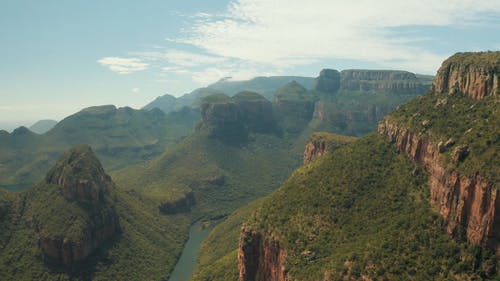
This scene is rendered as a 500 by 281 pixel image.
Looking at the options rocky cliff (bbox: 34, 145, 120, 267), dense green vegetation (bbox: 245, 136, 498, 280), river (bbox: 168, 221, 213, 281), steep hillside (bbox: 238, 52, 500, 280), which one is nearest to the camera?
steep hillside (bbox: 238, 52, 500, 280)

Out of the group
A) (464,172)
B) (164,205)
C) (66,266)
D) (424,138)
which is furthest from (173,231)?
(464,172)

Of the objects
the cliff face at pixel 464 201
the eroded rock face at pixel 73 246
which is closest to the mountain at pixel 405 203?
the cliff face at pixel 464 201

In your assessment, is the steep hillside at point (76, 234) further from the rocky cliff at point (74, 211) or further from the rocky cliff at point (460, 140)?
→ the rocky cliff at point (460, 140)

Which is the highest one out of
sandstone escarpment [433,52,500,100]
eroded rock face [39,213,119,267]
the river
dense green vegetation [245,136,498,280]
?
sandstone escarpment [433,52,500,100]

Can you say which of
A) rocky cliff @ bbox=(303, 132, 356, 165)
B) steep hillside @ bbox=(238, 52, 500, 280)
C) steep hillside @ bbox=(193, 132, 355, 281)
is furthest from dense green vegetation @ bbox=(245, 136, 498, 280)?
rocky cliff @ bbox=(303, 132, 356, 165)

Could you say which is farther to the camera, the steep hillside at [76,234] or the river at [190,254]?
the river at [190,254]

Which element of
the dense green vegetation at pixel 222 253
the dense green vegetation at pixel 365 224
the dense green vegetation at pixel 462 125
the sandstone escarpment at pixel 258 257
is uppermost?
the dense green vegetation at pixel 462 125

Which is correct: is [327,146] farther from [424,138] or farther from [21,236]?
[21,236]

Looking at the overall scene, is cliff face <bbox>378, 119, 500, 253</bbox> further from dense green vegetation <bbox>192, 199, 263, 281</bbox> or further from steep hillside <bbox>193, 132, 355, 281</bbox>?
steep hillside <bbox>193, 132, 355, 281</bbox>
